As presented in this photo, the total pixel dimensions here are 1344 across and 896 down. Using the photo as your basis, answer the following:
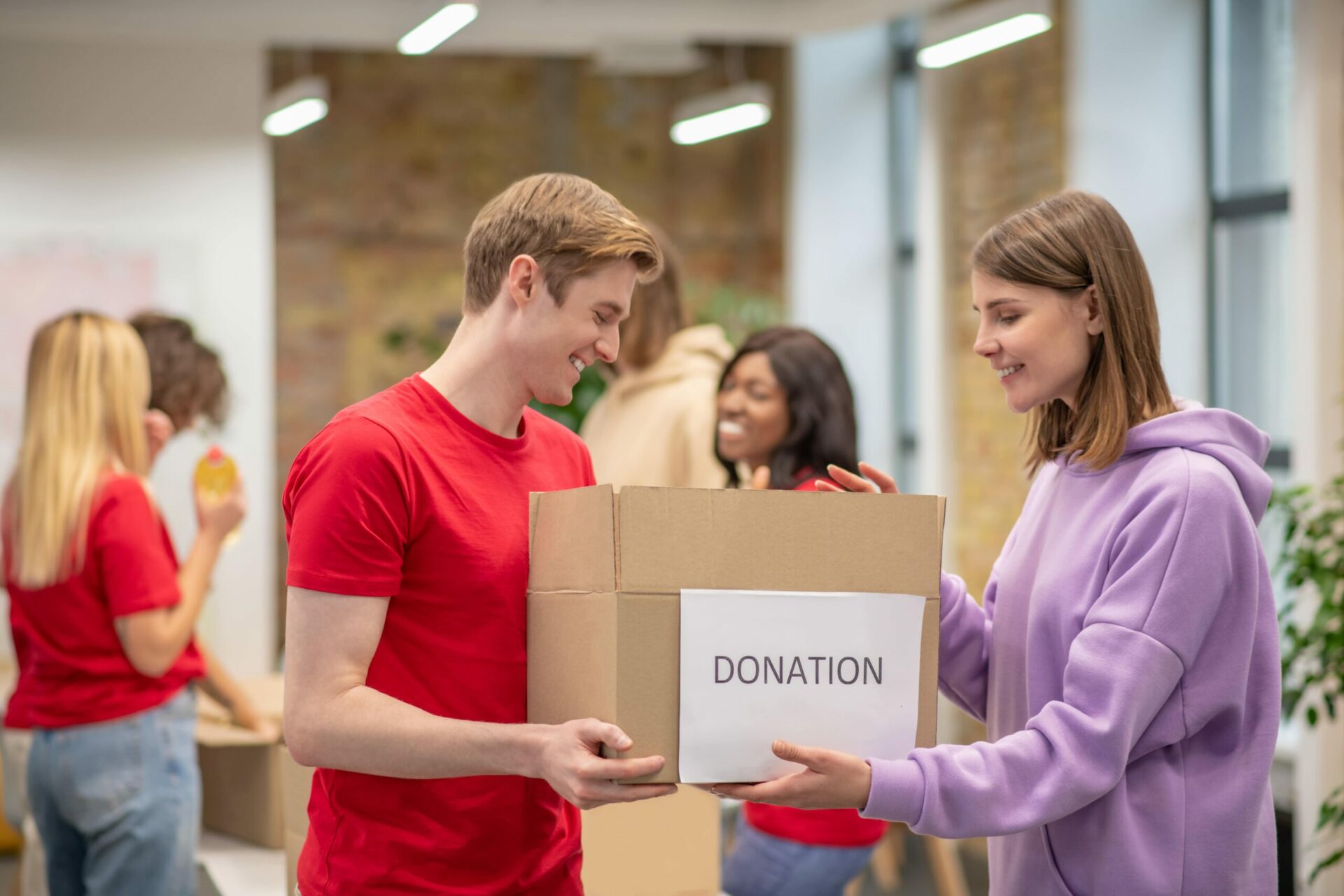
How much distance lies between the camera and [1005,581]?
1.63 meters

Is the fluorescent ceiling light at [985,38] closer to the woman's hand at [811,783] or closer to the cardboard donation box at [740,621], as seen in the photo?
the cardboard donation box at [740,621]

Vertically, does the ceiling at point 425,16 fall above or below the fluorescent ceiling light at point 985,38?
above

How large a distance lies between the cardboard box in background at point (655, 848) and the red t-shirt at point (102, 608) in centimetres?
82

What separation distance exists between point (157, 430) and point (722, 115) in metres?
3.53

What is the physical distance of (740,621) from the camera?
1.30 meters

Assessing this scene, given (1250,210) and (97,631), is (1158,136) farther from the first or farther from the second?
(97,631)

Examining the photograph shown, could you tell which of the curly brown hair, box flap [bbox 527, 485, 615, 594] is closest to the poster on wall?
the curly brown hair

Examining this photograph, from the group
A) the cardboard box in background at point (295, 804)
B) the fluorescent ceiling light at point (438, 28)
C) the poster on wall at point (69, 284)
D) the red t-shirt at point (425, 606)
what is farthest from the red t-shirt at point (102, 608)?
the poster on wall at point (69, 284)

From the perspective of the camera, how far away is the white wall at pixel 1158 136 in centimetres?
458

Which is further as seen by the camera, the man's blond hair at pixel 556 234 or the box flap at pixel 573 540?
the man's blond hair at pixel 556 234

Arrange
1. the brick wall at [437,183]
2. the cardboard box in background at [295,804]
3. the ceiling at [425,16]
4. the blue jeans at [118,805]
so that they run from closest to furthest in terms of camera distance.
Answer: the cardboard box in background at [295,804]
the blue jeans at [118,805]
the ceiling at [425,16]
the brick wall at [437,183]

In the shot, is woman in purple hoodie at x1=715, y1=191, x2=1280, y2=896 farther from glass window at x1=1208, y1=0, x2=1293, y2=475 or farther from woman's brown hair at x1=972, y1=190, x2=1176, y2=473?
glass window at x1=1208, y1=0, x2=1293, y2=475

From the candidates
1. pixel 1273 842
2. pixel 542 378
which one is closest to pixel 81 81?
pixel 542 378

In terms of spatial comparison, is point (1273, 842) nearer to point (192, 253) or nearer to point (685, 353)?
point (685, 353)
